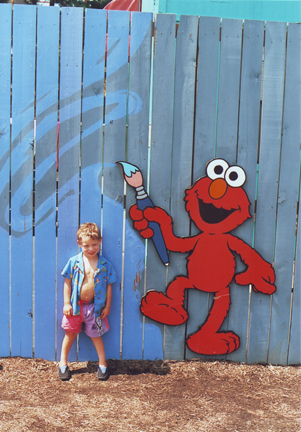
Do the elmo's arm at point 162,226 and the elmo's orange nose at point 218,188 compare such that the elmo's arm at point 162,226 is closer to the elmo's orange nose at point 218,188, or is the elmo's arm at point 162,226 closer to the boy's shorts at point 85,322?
the elmo's orange nose at point 218,188

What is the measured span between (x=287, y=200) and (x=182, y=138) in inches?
39.0

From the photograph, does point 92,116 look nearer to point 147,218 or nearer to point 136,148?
point 136,148

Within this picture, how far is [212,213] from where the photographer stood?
10.4 feet

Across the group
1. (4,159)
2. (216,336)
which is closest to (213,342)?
(216,336)

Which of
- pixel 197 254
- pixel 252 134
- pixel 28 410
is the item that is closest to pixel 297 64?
pixel 252 134

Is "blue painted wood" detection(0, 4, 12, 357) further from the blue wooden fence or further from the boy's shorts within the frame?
the boy's shorts

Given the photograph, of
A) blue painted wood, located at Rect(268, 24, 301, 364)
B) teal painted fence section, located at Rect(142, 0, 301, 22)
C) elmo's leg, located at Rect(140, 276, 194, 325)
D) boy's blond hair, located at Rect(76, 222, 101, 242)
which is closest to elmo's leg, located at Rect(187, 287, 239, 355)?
elmo's leg, located at Rect(140, 276, 194, 325)

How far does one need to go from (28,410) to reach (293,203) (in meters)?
2.46

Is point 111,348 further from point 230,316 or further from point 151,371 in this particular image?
point 230,316

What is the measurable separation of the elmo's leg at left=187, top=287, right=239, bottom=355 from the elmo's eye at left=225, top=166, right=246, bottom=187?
848 mm

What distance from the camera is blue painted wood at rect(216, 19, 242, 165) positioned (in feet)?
10.0

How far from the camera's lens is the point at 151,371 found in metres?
3.15

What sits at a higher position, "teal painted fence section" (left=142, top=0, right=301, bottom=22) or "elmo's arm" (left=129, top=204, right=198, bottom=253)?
"teal painted fence section" (left=142, top=0, right=301, bottom=22)

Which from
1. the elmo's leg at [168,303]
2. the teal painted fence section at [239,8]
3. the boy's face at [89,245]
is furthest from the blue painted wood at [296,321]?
the teal painted fence section at [239,8]
